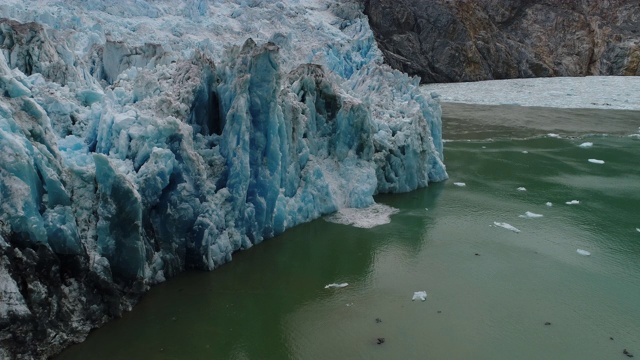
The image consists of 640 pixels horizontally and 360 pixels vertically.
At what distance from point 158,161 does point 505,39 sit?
116ft

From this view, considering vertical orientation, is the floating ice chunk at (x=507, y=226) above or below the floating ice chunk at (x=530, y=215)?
above

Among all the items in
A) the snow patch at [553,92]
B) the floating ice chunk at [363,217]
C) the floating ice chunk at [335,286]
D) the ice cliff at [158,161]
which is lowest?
the snow patch at [553,92]

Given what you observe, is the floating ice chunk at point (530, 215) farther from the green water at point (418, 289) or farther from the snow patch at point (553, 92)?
the snow patch at point (553, 92)

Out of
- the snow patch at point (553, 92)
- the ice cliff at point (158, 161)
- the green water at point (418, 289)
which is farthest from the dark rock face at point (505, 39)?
the green water at point (418, 289)

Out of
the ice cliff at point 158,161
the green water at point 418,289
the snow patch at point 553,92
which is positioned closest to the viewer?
the ice cliff at point 158,161

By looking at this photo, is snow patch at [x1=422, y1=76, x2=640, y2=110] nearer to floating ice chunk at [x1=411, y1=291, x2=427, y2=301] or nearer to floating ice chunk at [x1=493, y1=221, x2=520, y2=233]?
floating ice chunk at [x1=493, y1=221, x2=520, y2=233]

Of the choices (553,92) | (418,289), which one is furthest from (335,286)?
(553,92)

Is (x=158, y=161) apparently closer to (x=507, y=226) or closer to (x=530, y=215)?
(x=507, y=226)

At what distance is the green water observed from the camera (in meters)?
6.18

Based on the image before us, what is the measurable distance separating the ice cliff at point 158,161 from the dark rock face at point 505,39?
23.1m

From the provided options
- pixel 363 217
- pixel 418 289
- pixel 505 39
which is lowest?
pixel 418 289

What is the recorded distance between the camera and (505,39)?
123 ft

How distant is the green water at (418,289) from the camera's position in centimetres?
618

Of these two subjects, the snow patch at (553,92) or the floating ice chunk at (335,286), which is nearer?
the floating ice chunk at (335,286)
